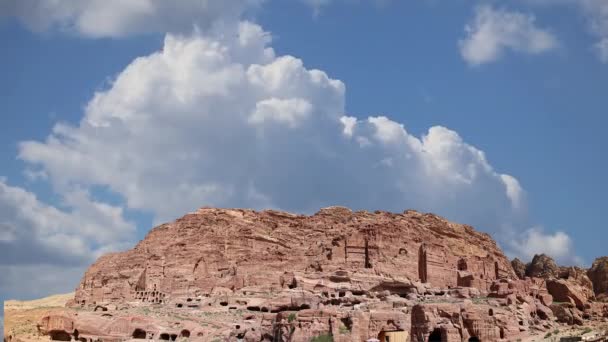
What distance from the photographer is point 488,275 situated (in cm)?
10125

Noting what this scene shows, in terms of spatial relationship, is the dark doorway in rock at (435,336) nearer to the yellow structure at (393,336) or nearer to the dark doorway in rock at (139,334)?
the yellow structure at (393,336)

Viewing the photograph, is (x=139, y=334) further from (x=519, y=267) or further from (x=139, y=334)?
(x=519, y=267)

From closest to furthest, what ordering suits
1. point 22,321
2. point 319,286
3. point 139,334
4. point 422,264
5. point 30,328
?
point 139,334, point 30,328, point 22,321, point 319,286, point 422,264

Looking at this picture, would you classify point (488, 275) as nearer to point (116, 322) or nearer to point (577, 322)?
point (577, 322)

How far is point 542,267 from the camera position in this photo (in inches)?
4382

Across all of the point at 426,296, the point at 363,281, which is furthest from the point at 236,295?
the point at 426,296

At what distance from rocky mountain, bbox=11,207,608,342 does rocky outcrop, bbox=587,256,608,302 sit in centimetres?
29

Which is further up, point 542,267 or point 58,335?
point 542,267

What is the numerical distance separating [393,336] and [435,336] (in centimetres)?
280

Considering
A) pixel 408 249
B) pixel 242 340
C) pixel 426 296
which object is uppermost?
pixel 408 249

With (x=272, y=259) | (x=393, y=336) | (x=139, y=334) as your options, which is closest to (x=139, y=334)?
(x=139, y=334)

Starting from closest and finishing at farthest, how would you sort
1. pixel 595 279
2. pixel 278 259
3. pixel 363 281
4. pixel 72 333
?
pixel 72 333, pixel 363 281, pixel 278 259, pixel 595 279

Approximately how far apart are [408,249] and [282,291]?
18.7m

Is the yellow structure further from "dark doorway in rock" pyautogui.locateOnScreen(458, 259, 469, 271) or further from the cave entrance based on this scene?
"dark doorway in rock" pyautogui.locateOnScreen(458, 259, 469, 271)
